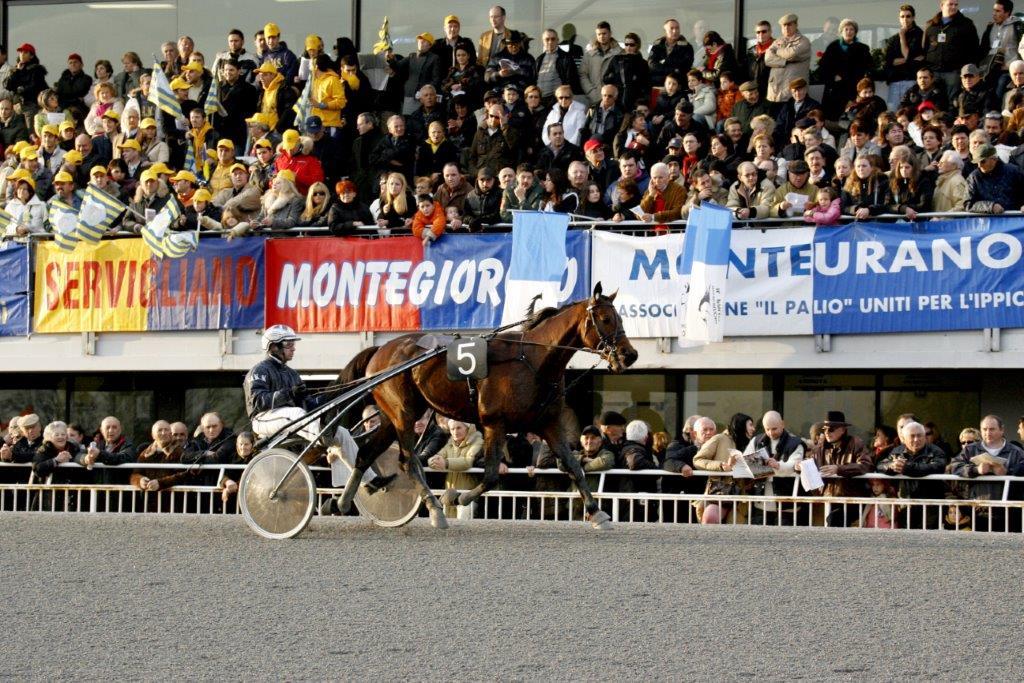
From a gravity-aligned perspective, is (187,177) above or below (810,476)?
above

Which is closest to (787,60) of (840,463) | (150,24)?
(840,463)

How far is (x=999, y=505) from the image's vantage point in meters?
13.8

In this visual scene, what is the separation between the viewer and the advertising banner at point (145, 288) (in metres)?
19.2

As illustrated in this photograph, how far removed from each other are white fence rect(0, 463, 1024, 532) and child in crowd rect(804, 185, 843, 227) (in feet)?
9.86

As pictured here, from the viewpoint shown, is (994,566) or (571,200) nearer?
(994,566)

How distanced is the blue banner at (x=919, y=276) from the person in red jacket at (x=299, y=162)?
6.07m

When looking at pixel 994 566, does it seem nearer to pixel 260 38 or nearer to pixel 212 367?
pixel 212 367

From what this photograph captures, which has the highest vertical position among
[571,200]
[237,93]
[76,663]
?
[237,93]

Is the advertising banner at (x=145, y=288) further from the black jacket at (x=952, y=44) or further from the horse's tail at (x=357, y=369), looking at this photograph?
the black jacket at (x=952, y=44)

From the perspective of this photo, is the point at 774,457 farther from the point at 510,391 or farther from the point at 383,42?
the point at 383,42

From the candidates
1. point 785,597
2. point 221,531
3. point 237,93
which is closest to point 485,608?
point 785,597

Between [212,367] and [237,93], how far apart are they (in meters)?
4.31

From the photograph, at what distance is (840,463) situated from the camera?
49.1ft

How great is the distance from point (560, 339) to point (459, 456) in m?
3.02
